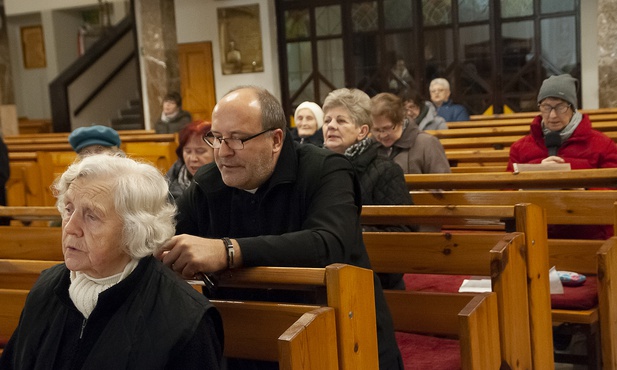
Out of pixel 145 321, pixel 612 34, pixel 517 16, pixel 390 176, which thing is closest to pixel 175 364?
pixel 145 321

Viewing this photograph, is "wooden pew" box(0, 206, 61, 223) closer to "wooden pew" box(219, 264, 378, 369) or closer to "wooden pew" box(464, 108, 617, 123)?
"wooden pew" box(219, 264, 378, 369)

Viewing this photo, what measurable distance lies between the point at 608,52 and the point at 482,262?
8.85 m

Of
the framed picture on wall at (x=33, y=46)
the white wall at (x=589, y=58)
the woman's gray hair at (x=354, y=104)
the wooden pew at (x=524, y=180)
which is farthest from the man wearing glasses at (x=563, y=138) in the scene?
the framed picture on wall at (x=33, y=46)

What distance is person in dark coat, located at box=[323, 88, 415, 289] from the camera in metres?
3.51

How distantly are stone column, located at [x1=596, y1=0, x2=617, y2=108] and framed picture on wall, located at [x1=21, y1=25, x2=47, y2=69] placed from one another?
11880 mm

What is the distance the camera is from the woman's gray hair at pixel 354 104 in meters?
3.98

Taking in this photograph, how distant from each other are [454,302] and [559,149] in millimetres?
2074

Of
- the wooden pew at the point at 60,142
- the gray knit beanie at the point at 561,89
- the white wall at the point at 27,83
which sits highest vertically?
the white wall at the point at 27,83

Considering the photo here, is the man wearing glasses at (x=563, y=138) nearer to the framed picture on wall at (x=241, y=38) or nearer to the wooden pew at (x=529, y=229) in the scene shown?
the wooden pew at (x=529, y=229)

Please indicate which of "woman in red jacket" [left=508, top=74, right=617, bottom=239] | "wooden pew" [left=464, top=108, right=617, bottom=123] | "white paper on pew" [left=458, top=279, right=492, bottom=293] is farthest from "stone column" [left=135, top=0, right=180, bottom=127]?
"white paper on pew" [left=458, top=279, right=492, bottom=293]

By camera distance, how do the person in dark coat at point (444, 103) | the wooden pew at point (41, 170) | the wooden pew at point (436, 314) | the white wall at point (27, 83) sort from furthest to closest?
1. the white wall at point (27, 83)
2. the person in dark coat at point (444, 103)
3. the wooden pew at point (41, 170)
4. the wooden pew at point (436, 314)

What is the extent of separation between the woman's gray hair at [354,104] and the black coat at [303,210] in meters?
1.53

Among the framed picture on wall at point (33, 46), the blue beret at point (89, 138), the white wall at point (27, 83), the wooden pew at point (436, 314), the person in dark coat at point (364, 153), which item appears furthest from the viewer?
the white wall at point (27, 83)

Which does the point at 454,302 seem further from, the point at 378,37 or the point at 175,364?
the point at 378,37
